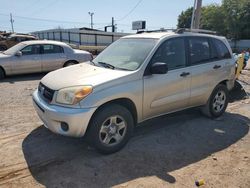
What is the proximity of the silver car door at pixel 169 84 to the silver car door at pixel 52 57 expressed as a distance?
22.7 ft

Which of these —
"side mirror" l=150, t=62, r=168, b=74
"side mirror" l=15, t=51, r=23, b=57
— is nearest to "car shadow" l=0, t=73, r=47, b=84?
"side mirror" l=15, t=51, r=23, b=57

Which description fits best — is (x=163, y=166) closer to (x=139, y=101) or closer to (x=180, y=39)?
(x=139, y=101)

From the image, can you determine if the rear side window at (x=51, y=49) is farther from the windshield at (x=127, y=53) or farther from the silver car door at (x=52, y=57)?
the windshield at (x=127, y=53)

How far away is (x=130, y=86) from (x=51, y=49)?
24.5 ft

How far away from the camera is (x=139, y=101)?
166 inches

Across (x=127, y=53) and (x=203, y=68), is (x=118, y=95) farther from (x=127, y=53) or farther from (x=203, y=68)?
(x=203, y=68)

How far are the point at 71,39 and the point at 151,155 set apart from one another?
1377 inches

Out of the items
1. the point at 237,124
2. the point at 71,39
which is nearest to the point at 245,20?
the point at 71,39

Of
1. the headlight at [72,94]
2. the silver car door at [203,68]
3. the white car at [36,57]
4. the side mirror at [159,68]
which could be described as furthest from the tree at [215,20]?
the headlight at [72,94]

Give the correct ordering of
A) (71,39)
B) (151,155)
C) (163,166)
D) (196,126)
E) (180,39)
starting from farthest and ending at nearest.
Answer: (71,39), (196,126), (180,39), (151,155), (163,166)

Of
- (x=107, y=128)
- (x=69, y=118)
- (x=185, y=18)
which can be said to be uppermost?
(x=185, y=18)

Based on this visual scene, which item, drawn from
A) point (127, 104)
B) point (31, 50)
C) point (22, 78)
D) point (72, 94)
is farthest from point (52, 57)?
point (72, 94)

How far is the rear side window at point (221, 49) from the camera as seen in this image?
18.7 ft

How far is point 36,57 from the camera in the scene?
33.5 feet
